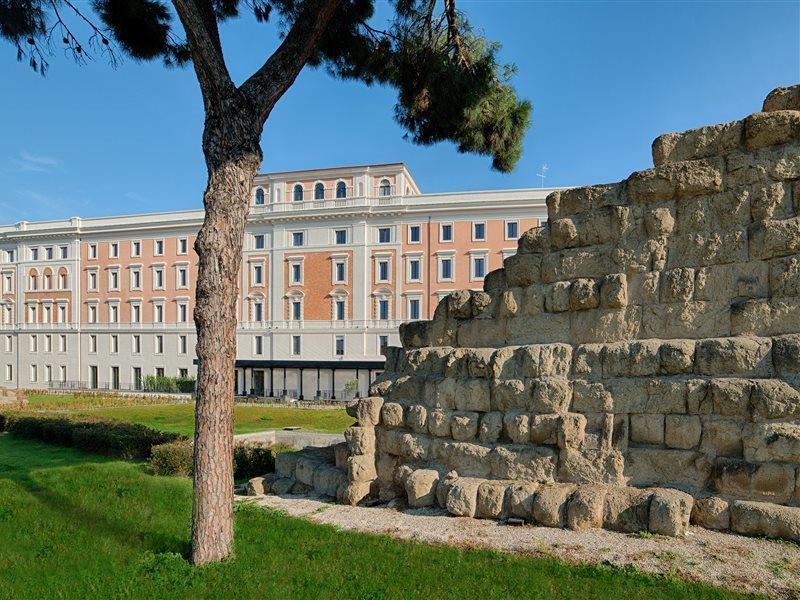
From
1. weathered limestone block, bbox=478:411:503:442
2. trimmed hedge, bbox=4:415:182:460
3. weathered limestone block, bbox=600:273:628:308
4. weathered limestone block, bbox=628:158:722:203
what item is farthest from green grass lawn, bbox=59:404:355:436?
weathered limestone block, bbox=628:158:722:203

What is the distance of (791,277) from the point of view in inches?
263

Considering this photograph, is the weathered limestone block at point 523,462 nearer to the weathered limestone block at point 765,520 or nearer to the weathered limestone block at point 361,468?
the weathered limestone block at point 361,468

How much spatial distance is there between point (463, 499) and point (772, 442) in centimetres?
371

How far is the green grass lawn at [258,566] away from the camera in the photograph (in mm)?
5234

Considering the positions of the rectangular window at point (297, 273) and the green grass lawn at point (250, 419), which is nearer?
the green grass lawn at point (250, 419)

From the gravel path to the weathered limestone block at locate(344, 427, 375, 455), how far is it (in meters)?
1.12

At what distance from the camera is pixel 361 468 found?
28.8 feet

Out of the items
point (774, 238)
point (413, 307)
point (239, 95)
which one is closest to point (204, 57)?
point (239, 95)

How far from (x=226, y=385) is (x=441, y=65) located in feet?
23.6

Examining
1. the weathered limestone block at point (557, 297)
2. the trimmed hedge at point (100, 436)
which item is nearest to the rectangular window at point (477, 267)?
the trimmed hedge at point (100, 436)

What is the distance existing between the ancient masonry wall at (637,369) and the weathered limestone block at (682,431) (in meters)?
0.02

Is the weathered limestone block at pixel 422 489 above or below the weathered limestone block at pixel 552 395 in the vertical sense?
below

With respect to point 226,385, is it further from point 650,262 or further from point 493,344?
point 650,262

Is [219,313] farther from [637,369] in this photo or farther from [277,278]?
[277,278]
